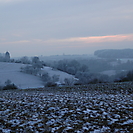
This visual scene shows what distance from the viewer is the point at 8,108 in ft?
33.5

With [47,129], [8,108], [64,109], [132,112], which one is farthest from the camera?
[8,108]

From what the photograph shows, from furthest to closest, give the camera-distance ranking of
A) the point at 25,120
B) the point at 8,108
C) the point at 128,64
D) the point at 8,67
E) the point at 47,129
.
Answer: the point at 128,64 < the point at 8,67 < the point at 8,108 < the point at 25,120 < the point at 47,129

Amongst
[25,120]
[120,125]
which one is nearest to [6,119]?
[25,120]

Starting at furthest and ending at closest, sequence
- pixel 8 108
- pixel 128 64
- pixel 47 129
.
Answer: pixel 128 64 < pixel 8 108 < pixel 47 129

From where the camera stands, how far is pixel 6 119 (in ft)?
26.9

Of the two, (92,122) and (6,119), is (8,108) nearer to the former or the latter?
(6,119)

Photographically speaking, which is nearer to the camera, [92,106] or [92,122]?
[92,122]

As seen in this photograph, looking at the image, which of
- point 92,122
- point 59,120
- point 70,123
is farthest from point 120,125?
point 59,120

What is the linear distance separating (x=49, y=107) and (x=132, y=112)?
13.5 feet

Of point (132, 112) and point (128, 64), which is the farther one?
point (128, 64)

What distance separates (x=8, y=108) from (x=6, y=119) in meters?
2.09

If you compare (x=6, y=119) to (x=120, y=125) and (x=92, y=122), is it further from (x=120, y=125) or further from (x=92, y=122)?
(x=120, y=125)

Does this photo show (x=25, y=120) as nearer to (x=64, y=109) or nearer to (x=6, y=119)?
(x=6, y=119)

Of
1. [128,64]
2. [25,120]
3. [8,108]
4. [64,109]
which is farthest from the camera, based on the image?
[128,64]
